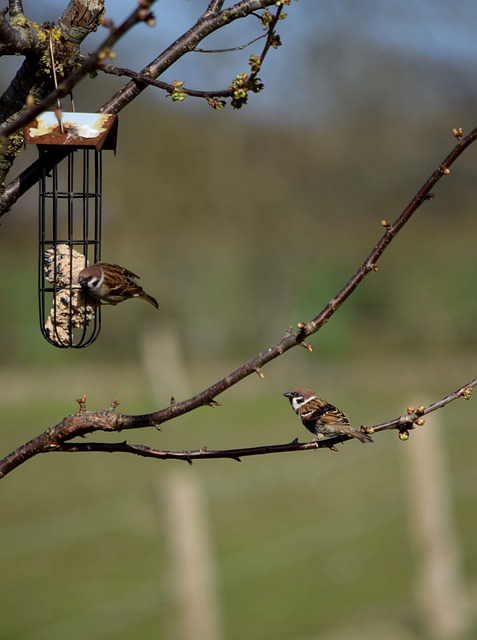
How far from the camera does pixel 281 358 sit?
19.1 metres

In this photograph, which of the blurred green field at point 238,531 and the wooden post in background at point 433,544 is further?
the blurred green field at point 238,531

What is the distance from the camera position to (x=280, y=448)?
254 centimetres

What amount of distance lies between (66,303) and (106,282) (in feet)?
0.81

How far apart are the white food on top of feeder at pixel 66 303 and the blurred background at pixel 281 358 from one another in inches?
160

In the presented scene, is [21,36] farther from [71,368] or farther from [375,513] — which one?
[71,368]

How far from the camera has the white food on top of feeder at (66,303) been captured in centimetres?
381

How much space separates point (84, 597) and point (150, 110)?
13.4 meters

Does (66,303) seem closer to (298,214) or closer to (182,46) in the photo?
(182,46)

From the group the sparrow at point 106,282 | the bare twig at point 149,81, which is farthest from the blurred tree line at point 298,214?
the bare twig at point 149,81

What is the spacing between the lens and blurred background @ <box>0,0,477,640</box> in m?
8.26

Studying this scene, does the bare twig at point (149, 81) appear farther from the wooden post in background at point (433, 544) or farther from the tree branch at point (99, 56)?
the wooden post in background at point (433, 544)

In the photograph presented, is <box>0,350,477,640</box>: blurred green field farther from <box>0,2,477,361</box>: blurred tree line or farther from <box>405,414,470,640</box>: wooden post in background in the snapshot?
<box>0,2,477,361</box>: blurred tree line

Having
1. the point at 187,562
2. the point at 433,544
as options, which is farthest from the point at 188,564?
the point at 433,544

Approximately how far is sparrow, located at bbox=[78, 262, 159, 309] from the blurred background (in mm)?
4239
